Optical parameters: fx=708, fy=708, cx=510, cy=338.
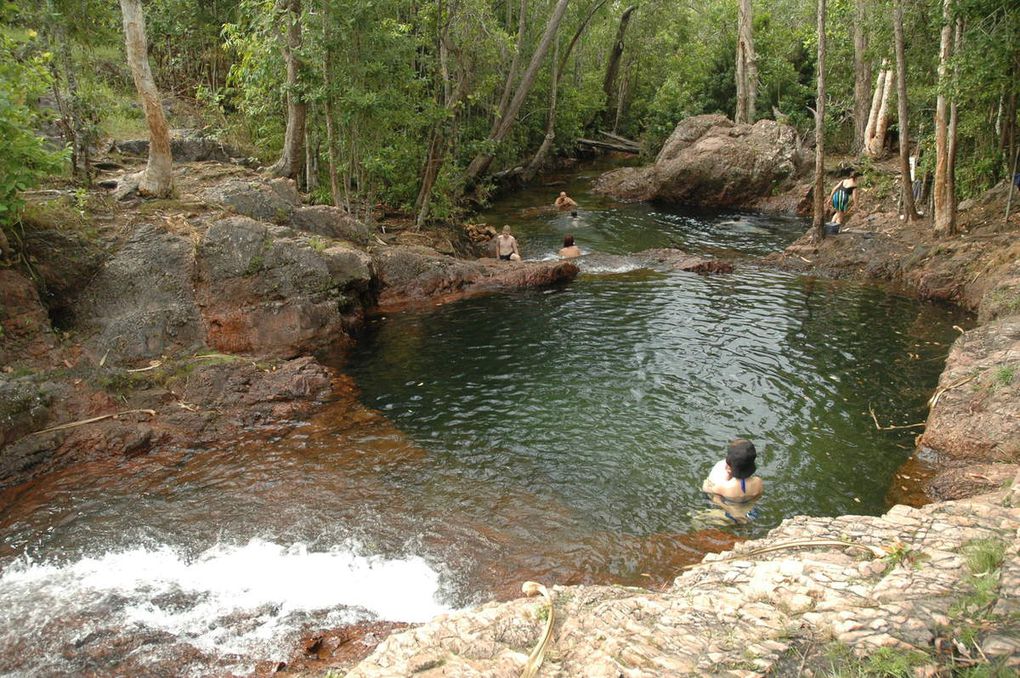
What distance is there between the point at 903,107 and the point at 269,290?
50.0ft

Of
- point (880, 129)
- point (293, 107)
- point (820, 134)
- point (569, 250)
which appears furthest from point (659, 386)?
point (880, 129)

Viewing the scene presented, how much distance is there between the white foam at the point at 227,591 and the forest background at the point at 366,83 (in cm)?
533

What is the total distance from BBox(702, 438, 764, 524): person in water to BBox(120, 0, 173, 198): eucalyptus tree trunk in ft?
36.8

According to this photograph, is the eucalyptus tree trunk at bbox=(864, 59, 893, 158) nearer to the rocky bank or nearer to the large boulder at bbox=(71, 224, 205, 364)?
the rocky bank

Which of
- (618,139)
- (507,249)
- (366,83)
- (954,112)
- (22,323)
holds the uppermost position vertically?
(366,83)

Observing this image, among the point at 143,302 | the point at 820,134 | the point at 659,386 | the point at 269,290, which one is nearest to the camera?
the point at 659,386

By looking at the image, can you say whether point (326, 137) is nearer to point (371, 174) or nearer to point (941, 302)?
point (371, 174)

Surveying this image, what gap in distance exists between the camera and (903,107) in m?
17.1

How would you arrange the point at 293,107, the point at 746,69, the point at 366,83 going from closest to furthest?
1. the point at 293,107
2. the point at 366,83
3. the point at 746,69

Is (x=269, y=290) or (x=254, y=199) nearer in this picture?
(x=269, y=290)

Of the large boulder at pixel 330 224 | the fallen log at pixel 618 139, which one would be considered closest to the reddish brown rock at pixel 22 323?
the large boulder at pixel 330 224

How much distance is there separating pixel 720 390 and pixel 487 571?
5753 mm

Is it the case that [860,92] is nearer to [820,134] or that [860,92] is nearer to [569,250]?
[820,134]

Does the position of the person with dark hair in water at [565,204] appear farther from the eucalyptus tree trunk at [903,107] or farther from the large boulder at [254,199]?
the large boulder at [254,199]
